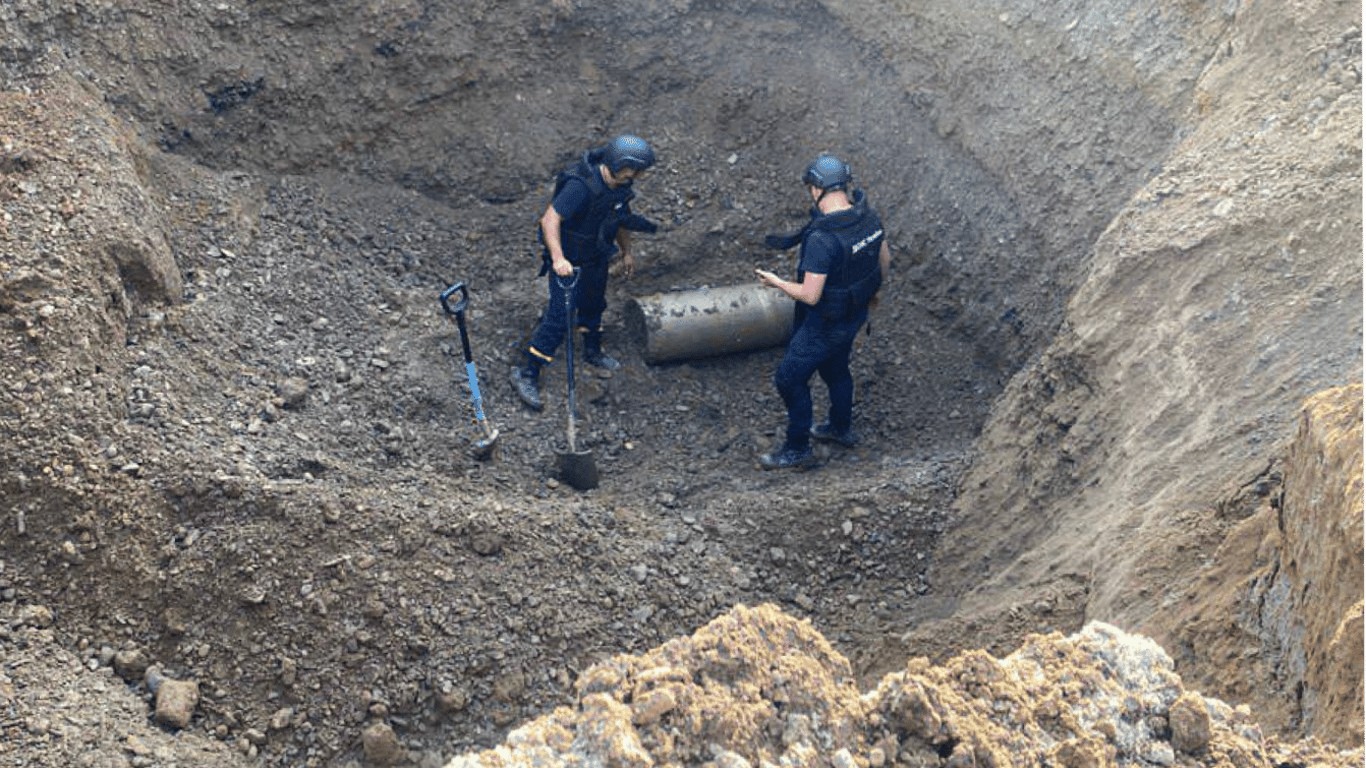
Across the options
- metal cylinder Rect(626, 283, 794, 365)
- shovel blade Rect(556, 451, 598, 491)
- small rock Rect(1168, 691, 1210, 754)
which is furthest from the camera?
metal cylinder Rect(626, 283, 794, 365)

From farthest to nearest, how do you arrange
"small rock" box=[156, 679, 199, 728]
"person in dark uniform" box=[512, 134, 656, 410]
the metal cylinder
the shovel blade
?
the metal cylinder → "person in dark uniform" box=[512, 134, 656, 410] → the shovel blade → "small rock" box=[156, 679, 199, 728]

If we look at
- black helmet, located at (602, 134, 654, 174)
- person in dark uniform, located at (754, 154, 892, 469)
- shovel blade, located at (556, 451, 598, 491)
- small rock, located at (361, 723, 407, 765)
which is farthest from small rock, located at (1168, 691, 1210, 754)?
black helmet, located at (602, 134, 654, 174)

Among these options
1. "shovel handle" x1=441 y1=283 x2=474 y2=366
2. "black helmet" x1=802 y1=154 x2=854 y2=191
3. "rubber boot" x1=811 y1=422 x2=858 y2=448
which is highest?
"black helmet" x1=802 y1=154 x2=854 y2=191

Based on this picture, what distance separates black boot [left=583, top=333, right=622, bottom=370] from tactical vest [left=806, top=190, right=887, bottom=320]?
1.63 meters

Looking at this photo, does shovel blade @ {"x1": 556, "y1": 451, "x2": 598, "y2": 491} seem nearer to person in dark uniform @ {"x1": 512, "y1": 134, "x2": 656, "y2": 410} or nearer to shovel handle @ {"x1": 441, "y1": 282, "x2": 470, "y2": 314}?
person in dark uniform @ {"x1": 512, "y1": 134, "x2": 656, "y2": 410}

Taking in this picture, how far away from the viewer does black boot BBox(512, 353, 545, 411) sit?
23.9ft

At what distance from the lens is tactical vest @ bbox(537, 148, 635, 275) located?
23.1 feet

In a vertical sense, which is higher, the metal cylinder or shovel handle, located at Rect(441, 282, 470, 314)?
shovel handle, located at Rect(441, 282, 470, 314)

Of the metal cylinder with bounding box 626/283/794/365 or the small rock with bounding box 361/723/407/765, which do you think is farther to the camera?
the metal cylinder with bounding box 626/283/794/365

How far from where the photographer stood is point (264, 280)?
283 inches

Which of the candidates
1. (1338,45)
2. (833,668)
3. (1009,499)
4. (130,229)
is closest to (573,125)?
(130,229)

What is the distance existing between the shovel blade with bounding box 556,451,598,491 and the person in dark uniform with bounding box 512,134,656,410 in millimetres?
663

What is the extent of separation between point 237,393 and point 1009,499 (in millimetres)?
4084

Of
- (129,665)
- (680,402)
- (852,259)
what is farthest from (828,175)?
(129,665)
